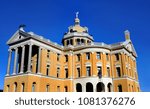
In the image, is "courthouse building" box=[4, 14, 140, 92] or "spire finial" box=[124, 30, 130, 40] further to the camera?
→ "spire finial" box=[124, 30, 130, 40]

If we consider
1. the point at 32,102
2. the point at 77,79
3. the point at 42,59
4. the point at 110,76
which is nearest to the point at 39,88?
the point at 42,59

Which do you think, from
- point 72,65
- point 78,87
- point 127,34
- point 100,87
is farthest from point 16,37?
point 127,34

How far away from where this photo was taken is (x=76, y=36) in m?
44.6

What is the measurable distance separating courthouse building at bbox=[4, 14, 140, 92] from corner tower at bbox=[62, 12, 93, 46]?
600 cm

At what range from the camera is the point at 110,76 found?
3612 cm

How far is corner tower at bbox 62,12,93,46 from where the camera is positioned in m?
44.4

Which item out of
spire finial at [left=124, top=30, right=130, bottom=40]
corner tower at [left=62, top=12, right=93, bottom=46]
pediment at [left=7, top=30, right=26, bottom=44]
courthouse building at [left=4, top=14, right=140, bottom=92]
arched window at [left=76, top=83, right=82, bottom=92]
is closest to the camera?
courthouse building at [left=4, top=14, right=140, bottom=92]

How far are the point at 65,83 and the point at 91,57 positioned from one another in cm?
763

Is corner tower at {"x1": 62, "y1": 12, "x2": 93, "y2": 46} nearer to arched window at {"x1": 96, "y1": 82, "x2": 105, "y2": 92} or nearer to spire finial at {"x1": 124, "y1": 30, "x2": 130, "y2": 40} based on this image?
spire finial at {"x1": 124, "y1": 30, "x2": 130, "y2": 40}

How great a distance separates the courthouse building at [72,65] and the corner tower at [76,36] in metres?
6.00

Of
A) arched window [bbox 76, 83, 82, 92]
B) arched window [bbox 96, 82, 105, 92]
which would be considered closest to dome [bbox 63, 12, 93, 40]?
arched window [bbox 76, 83, 82, 92]

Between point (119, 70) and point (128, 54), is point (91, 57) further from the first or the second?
point (128, 54)

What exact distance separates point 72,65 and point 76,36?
381 inches

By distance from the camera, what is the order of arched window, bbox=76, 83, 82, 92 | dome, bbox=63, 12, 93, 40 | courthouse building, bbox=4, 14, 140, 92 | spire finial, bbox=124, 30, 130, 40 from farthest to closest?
dome, bbox=63, 12, 93, 40 < spire finial, bbox=124, 30, 130, 40 < arched window, bbox=76, 83, 82, 92 < courthouse building, bbox=4, 14, 140, 92
